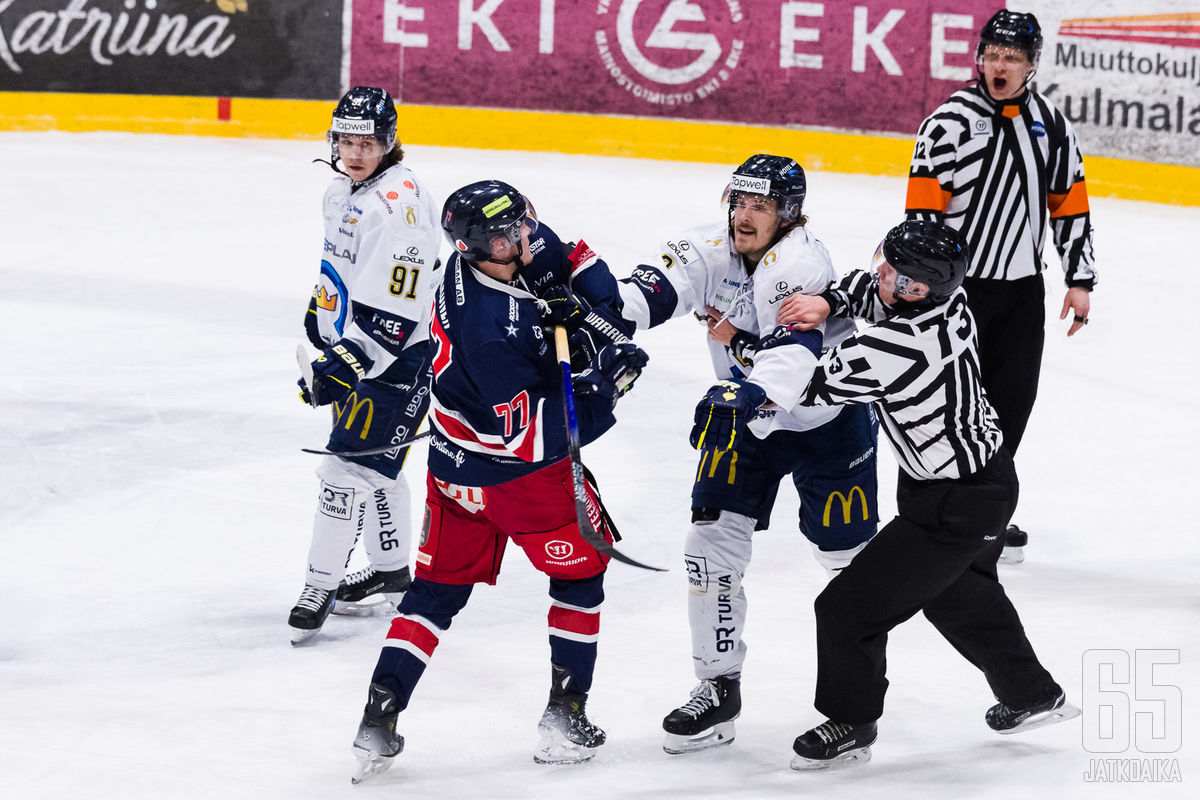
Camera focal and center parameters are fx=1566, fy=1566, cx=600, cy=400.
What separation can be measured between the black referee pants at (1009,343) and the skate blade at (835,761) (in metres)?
1.20

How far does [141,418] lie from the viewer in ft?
18.3

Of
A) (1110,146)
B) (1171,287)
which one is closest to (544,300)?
(1171,287)

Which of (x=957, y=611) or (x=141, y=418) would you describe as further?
(x=141, y=418)

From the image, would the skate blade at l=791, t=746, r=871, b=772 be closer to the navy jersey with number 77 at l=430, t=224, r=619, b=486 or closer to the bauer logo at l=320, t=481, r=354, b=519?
the navy jersey with number 77 at l=430, t=224, r=619, b=486

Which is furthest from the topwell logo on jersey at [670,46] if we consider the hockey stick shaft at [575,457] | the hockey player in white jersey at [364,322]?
the hockey stick shaft at [575,457]

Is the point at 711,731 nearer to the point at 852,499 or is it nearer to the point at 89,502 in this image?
the point at 852,499

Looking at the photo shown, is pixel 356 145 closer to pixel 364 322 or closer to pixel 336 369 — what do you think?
pixel 364 322

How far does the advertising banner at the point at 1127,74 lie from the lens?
8578 millimetres

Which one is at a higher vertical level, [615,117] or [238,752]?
[615,117]

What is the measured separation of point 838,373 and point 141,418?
329 cm

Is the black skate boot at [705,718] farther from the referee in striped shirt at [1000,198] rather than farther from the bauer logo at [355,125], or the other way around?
the bauer logo at [355,125]

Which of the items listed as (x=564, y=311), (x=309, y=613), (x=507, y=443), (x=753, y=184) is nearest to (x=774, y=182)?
(x=753, y=184)

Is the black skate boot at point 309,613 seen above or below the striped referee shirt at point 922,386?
below

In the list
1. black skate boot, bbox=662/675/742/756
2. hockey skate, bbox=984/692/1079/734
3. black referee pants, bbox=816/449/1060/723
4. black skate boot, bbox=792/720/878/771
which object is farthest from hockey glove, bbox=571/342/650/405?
hockey skate, bbox=984/692/1079/734
